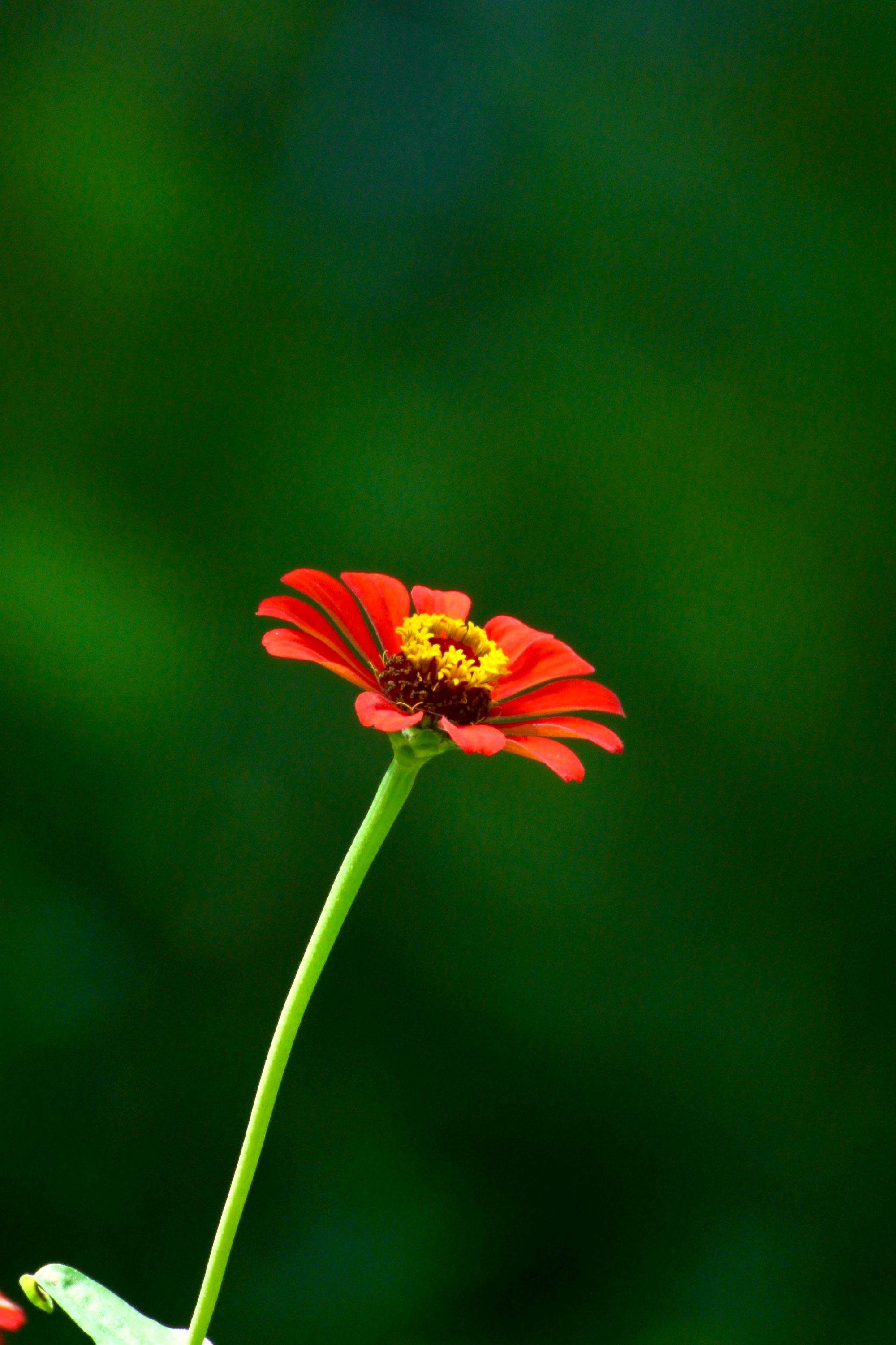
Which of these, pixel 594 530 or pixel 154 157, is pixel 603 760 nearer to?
pixel 594 530

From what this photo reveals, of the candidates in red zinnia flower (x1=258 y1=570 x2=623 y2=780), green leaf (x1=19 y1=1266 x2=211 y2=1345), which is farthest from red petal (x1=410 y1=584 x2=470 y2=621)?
green leaf (x1=19 y1=1266 x2=211 y2=1345)

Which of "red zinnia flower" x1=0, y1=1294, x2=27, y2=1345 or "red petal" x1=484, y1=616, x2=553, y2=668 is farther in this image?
"red petal" x1=484, y1=616, x2=553, y2=668

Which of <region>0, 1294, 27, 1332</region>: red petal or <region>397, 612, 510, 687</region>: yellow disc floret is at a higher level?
<region>397, 612, 510, 687</region>: yellow disc floret

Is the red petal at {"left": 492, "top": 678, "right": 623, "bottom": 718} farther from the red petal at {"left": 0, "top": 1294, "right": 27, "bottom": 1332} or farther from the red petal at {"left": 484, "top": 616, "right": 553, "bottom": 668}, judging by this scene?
the red petal at {"left": 0, "top": 1294, "right": 27, "bottom": 1332}

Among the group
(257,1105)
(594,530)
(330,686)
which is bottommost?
(257,1105)

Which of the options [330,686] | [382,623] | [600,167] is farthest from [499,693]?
[600,167]

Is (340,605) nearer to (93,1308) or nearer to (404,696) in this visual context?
(404,696)

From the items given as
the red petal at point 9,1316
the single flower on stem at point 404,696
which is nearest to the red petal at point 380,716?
the single flower on stem at point 404,696
